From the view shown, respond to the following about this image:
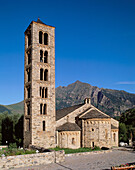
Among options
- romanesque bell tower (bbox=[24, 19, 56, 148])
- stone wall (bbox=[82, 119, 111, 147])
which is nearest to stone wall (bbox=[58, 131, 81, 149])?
stone wall (bbox=[82, 119, 111, 147])

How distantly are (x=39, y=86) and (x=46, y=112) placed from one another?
5046mm

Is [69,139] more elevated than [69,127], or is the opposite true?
[69,127]

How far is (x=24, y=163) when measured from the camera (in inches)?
813

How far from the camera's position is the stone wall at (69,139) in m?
35.3

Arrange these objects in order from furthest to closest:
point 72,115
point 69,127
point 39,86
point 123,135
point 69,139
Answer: point 123,135, point 72,115, point 69,127, point 69,139, point 39,86

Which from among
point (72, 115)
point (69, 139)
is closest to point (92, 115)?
point (72, 115)

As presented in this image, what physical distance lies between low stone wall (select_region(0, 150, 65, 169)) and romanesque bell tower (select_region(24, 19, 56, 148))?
35.0 ft

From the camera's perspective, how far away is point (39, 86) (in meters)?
34.8

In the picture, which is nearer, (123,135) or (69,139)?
(69,139)

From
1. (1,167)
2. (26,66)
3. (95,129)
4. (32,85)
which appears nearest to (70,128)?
(95,129)

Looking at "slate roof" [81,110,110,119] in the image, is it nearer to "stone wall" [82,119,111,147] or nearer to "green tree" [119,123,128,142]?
"stone wall" [82,119,111,147]

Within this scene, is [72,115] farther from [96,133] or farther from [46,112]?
[46,112]

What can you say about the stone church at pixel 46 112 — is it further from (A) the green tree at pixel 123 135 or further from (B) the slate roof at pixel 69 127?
(A) the green tree at pixel 123 135

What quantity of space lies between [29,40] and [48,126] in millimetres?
17771
